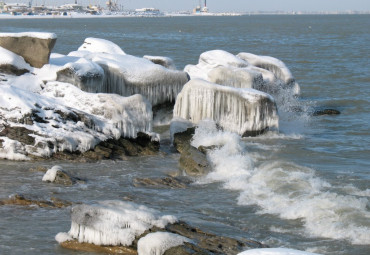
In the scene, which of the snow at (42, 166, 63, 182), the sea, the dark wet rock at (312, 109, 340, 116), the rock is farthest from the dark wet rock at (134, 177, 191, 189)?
the dark wet rock at (312, 109, 340, 116)

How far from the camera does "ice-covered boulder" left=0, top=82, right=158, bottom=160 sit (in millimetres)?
17188

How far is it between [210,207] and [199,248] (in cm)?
349

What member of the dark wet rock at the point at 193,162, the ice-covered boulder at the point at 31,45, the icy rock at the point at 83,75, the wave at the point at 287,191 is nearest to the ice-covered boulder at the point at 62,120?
the icy rock at the point at 83,75

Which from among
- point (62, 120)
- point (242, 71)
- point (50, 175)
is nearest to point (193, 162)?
point (50, 175)

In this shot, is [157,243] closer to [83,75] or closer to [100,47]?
[83,75]

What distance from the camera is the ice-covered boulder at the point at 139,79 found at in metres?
21.6

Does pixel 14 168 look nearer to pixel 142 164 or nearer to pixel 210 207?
pixel 142 164

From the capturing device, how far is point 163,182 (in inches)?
610

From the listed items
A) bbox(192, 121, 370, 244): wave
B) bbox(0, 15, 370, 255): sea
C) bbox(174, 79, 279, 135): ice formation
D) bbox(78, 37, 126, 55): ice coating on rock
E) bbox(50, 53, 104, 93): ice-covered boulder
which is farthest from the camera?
bbox(78, 37, 126, 55): ice coating on rock

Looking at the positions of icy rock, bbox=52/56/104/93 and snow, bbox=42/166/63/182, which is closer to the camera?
snow, bbox=42/166/63/182

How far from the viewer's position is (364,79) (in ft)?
Answer: 123

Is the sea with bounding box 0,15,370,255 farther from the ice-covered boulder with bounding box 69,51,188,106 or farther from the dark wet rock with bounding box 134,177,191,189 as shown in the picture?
the ice-covered boulder with bounding box 69,51,188,106

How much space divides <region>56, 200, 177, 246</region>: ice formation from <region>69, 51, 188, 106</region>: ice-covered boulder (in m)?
10.4

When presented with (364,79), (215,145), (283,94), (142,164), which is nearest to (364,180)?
(215,145)
